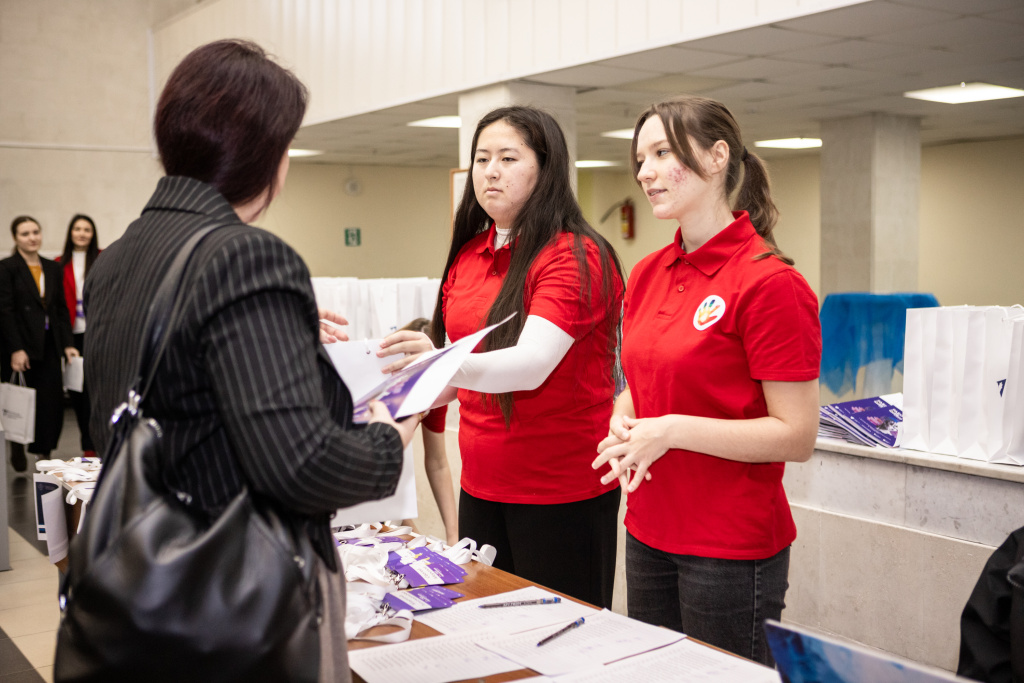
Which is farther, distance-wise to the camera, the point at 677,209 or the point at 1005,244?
the point at 1005,244

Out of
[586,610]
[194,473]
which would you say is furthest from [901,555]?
[194,473]

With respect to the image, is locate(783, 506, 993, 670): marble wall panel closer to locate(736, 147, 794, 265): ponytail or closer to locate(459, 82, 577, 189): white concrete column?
locate(736, 147, 794, 265): ponytail

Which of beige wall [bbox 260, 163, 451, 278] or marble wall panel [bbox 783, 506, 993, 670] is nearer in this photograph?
marble wall panel [bbox 783, 506, 993, 670]

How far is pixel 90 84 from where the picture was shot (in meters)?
11.2

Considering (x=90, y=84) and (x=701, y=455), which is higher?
(x=90, y=84)

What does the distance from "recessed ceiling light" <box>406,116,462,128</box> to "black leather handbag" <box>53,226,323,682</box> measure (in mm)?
8243

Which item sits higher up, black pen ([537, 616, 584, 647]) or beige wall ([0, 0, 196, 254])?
beige wall ([0, 0, 196, 254])

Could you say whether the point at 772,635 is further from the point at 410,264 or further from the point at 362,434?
the point at 410,264

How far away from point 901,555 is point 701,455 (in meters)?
1.54

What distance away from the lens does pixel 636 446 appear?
5.29 feet

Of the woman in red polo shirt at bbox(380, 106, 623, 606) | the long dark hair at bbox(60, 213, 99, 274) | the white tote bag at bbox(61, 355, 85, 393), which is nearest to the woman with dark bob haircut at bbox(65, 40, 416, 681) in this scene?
the woman in red polo shirt at bbox(380, 106, 623, 606)

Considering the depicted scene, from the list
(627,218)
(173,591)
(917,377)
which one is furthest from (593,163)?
(173,591)

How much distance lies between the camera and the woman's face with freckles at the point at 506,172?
6.95 ft

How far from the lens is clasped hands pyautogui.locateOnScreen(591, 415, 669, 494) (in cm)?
160
